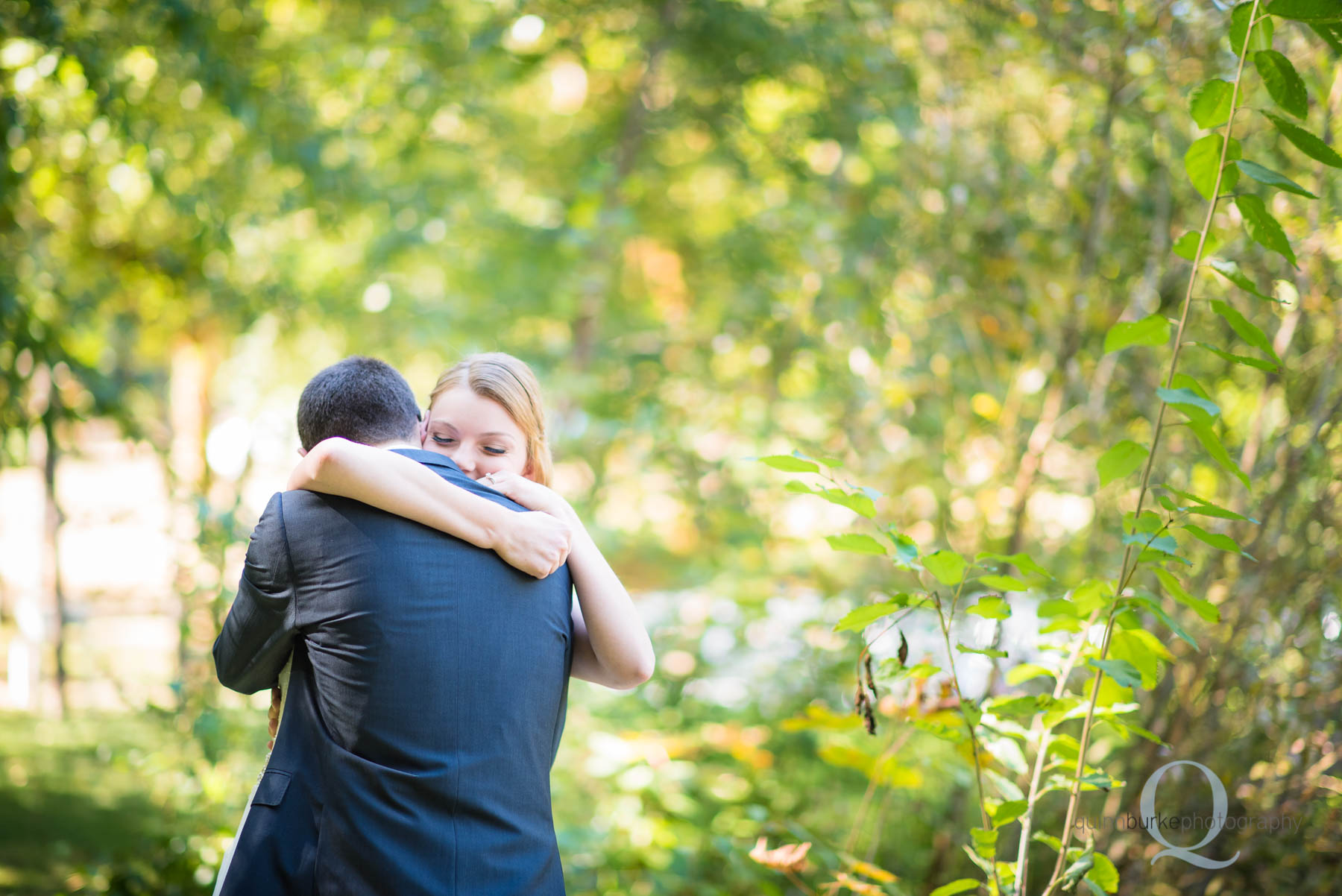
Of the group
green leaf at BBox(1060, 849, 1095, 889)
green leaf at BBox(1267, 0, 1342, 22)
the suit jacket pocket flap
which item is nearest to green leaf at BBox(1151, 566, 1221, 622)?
green leaf at BBox(1060, 849, 1095, 889)

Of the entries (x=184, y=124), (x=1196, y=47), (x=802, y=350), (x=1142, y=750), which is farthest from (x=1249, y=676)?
(x=184, y=124)

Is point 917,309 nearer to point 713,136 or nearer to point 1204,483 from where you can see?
point 1204,483

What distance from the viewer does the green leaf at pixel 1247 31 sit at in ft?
4.39

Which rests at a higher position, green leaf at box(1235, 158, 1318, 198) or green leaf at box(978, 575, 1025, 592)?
green leaf at box(1235, 158, 1318, 198)

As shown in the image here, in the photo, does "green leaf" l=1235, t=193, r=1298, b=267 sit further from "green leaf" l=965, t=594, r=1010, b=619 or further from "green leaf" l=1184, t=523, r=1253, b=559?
"green leaf" l=965, t=594, r=1010, b=619

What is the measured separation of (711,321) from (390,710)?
4643 mm

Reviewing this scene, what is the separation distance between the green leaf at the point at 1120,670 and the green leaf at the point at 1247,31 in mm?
956

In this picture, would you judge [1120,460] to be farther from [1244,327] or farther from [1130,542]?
[1244,327]

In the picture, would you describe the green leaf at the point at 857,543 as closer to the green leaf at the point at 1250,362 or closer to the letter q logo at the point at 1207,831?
the green leaf at the point at 1250,362

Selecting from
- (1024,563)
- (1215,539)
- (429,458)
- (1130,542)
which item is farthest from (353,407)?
(1215,539)

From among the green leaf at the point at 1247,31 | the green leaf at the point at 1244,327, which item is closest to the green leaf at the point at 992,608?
the green leaf at the point at 1244,327

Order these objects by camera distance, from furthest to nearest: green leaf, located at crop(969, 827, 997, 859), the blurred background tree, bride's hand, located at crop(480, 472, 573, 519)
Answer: the blurred background tree, green leaf, located at crop(969, 827, 997, 859), bride's hand, located at crop(480, 472, 573, 519)

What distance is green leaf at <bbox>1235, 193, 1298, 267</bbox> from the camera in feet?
4.45

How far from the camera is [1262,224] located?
1.38 meters
